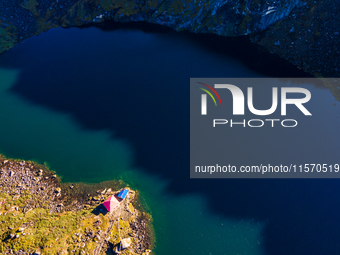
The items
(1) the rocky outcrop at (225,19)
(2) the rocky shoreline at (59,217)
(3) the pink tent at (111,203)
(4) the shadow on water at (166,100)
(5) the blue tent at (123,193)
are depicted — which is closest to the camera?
(2) the rocky shoreline at (59,217)

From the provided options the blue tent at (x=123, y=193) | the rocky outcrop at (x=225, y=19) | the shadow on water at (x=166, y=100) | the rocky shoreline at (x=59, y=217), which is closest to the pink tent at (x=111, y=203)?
the rocky shoreline at (x=59, y=217)

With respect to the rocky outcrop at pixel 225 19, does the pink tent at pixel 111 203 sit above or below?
below

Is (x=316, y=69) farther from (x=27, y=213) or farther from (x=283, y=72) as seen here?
(x=27, y=213)

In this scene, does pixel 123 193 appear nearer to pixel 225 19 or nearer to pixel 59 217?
pixel 59 217

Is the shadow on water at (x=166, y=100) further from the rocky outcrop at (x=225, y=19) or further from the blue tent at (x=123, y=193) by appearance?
the blue tent at (x=123, y=193)

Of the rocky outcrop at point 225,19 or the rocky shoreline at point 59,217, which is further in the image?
the rocky outcrop at point 225,19

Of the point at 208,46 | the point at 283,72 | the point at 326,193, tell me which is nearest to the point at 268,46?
the point at 283,72

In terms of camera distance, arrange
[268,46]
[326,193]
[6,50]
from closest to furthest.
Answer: [326,193], [268,46], [6,50]
